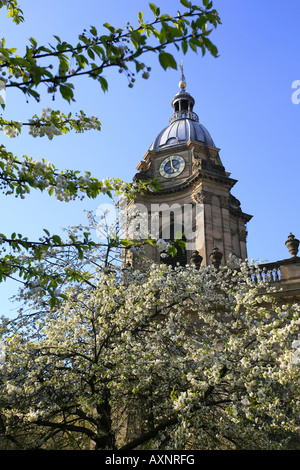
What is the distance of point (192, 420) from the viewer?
8.65 meters

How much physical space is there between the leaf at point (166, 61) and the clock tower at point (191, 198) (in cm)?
1949

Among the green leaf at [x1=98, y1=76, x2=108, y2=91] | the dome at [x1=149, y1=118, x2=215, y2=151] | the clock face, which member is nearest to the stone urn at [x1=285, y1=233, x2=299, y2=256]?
the clock face

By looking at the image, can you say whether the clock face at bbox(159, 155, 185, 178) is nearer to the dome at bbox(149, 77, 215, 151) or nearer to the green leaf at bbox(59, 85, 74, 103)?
the dome at bbox(149, 77, 215, 151)

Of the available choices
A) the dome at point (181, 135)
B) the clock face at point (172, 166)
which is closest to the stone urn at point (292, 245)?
the clock face at point (172, 166)

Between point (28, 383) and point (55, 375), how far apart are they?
72 centimetres

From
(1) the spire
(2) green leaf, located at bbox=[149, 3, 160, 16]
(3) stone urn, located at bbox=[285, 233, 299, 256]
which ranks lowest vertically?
(2) green leaf, located at bbox=[149, 3, 160, 16]

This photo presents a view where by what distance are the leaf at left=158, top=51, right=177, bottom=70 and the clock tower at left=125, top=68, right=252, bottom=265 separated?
19491 millimetres

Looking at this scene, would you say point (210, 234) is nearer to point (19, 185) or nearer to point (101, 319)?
point (101, 319)

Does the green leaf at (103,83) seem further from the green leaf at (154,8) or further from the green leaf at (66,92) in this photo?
the green leaf at (154,8)

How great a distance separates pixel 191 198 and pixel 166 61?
26107mm

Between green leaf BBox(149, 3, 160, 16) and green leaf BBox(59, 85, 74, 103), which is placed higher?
green leaf BBox(149, 3, 160, 16)

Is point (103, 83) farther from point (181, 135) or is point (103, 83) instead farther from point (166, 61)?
point (181, 135)

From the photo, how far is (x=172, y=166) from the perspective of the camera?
Answer: 113 ft

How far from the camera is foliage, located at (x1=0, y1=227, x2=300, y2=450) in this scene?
8852 millimetres
